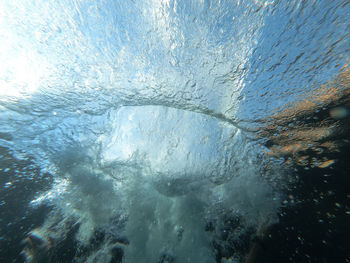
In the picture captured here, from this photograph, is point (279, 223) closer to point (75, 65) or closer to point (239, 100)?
point (239, 100)

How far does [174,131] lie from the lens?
856cm

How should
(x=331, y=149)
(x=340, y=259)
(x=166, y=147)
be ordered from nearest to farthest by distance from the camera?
(x=331, y=149)
(x=340, y=259)
(x=166, y=147)

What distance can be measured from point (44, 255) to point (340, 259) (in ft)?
51.0

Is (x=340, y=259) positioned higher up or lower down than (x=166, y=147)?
lower down

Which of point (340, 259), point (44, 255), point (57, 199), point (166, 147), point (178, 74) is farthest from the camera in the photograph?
point (57, 199)

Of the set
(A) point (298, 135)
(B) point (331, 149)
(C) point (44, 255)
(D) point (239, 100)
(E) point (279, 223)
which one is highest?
(D) point (239, 100)

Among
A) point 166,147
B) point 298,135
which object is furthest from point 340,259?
point 166,147

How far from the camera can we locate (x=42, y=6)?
393 centimetres

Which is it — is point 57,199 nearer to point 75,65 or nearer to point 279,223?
point 75,65

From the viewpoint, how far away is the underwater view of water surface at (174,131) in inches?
166

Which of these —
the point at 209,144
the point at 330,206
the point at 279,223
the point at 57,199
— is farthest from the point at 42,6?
the point at 279,223

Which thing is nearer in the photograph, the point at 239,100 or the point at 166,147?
the point at 239,100

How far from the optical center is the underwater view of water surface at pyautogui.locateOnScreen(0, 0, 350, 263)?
13.9 ft

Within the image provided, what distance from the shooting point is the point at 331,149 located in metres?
6.21
